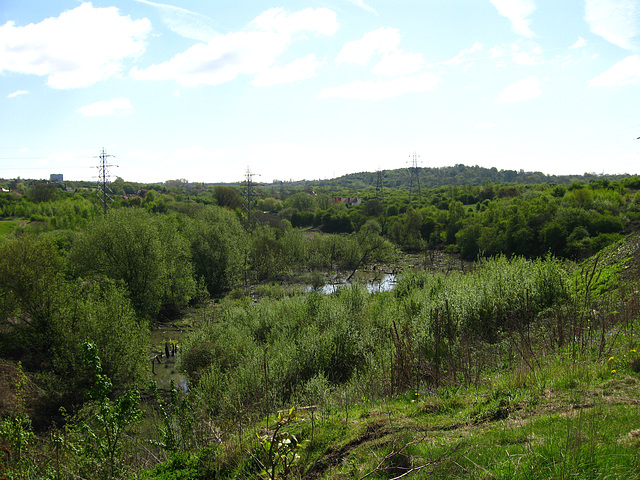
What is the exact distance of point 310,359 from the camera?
50.4ft

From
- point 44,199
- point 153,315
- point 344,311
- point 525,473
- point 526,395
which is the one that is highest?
point 44,199

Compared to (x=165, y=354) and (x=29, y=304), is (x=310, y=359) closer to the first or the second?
(x=165, y=354)

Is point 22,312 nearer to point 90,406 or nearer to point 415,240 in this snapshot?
point 90,406

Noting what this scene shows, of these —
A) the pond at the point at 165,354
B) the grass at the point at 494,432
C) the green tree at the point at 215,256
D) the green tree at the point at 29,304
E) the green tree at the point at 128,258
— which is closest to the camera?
the grass at the point at 494,432

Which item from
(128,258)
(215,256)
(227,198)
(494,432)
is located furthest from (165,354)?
(227,198)

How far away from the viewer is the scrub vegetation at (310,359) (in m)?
5.21

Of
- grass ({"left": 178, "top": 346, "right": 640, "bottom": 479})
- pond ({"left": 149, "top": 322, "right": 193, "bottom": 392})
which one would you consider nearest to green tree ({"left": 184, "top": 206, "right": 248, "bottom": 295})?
pond ({"left": 149, "top": 322, "right": 193, "bottom": 392})

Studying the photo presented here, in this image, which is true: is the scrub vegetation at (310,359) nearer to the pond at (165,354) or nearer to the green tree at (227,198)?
the pond at (165,354)

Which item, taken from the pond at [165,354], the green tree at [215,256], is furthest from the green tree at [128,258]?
the green tree at [215,256]

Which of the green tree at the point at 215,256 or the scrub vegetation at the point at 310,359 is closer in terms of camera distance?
the scrub vegetation at the point at 310,359

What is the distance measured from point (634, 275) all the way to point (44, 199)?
8957 cm

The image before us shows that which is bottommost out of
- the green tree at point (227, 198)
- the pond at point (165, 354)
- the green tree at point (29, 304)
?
the pond at point (165, 354)

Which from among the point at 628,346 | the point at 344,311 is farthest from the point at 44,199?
the point at 628,346

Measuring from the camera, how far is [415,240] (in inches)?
2741
